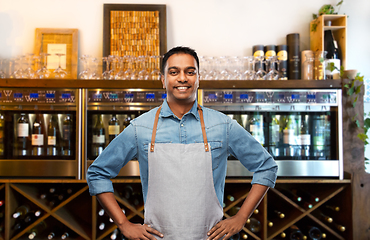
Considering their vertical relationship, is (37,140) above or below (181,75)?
below

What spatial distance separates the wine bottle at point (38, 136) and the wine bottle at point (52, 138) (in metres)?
0.06

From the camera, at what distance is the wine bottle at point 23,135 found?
7.98 ft

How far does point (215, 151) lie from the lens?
1.24m

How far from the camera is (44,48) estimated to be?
2.81 m

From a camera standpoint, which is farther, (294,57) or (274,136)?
(294,57)

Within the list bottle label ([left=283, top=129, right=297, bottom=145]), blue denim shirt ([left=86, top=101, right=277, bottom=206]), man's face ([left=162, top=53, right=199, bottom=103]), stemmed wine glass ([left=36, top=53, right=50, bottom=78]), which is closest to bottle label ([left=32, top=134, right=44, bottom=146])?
stemmed wine glass ([left=36, top=53, right=50, bottom=78])

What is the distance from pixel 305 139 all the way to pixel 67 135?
6.44 ft

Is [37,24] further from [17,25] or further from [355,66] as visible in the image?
[355,66]

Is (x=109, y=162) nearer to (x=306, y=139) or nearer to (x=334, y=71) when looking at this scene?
(x=306, y=139)

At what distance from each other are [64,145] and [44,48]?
3.35ft

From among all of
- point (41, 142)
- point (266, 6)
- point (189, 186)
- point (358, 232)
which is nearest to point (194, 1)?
point (266, 6)

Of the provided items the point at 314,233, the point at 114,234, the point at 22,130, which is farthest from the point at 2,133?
the point at 314,233

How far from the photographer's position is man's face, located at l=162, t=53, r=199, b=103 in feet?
3.86

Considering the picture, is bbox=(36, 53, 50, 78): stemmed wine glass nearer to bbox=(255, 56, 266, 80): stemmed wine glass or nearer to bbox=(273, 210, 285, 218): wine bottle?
bbox=(255, 56, 266, 80): stemmed wine glass
